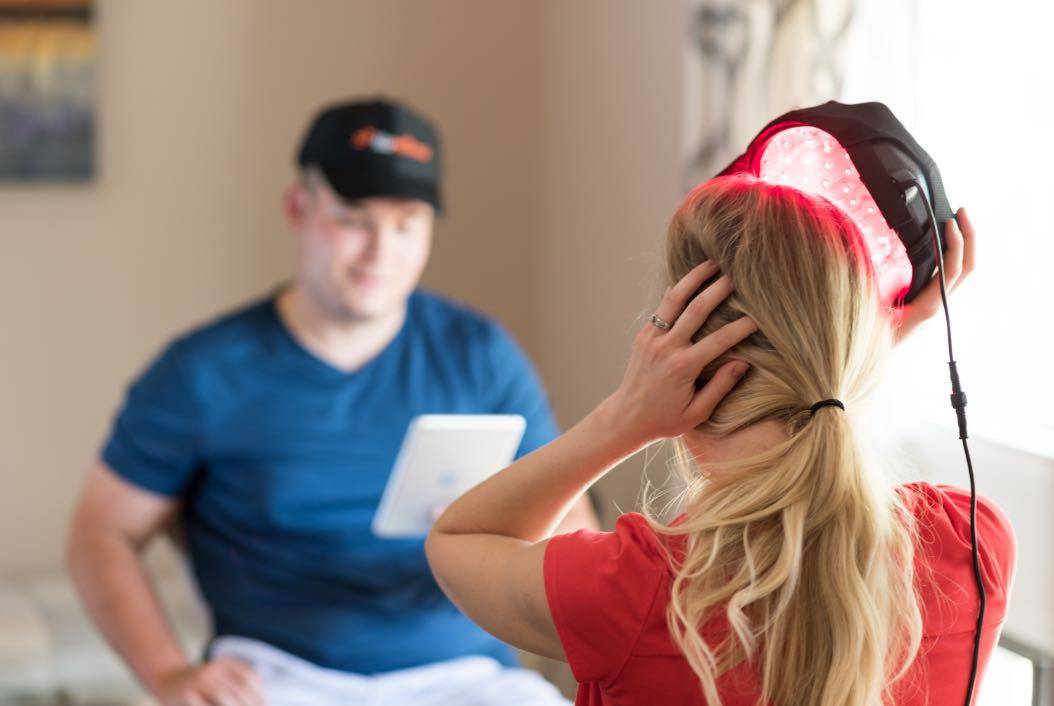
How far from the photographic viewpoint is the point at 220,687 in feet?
5.27

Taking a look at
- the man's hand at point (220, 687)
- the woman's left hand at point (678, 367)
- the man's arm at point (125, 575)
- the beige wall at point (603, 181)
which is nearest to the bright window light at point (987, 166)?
the beige wall at point (603, 181)

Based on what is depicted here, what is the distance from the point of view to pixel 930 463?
1.63m

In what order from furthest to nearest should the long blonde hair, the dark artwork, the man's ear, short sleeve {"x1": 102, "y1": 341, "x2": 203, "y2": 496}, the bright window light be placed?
the dark artwork, the man's ear, short sleeve {"x1": 102, "y1": 341, "x2": 203, "y2": 496}, the bright window light, the long blonde hair

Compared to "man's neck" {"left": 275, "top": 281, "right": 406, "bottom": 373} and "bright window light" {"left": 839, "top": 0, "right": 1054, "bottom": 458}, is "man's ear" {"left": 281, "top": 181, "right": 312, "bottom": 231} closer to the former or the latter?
"man's neck" {"left": 275, "top": 281, "right": 406, "bottom": 373}

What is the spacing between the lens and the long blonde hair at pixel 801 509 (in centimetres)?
84

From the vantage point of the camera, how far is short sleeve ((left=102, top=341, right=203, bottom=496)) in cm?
177

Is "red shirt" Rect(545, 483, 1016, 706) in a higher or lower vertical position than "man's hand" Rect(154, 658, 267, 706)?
higher

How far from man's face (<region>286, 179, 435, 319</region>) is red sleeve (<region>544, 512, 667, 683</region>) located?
1.04 meters

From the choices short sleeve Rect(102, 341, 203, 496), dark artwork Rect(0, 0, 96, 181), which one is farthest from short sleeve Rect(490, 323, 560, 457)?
dark artwork Rect(0, 0, 96, 181)

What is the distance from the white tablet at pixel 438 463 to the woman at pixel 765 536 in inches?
30.3

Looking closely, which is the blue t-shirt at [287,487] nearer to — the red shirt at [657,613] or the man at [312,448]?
the man at [312,448]

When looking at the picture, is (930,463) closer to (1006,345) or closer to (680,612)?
(1006,345)

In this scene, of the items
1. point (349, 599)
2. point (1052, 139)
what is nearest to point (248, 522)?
point (349, 599)

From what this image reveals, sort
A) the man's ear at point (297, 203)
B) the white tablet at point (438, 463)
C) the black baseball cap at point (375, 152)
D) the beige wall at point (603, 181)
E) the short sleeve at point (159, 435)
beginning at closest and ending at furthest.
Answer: the white tablet at point (438, 463) < the short sleeve at point (159, 435) < the black baseball cap at point (375, 152) < the man's ear at point (297, 203) < the beige wall at point (603, 181)
